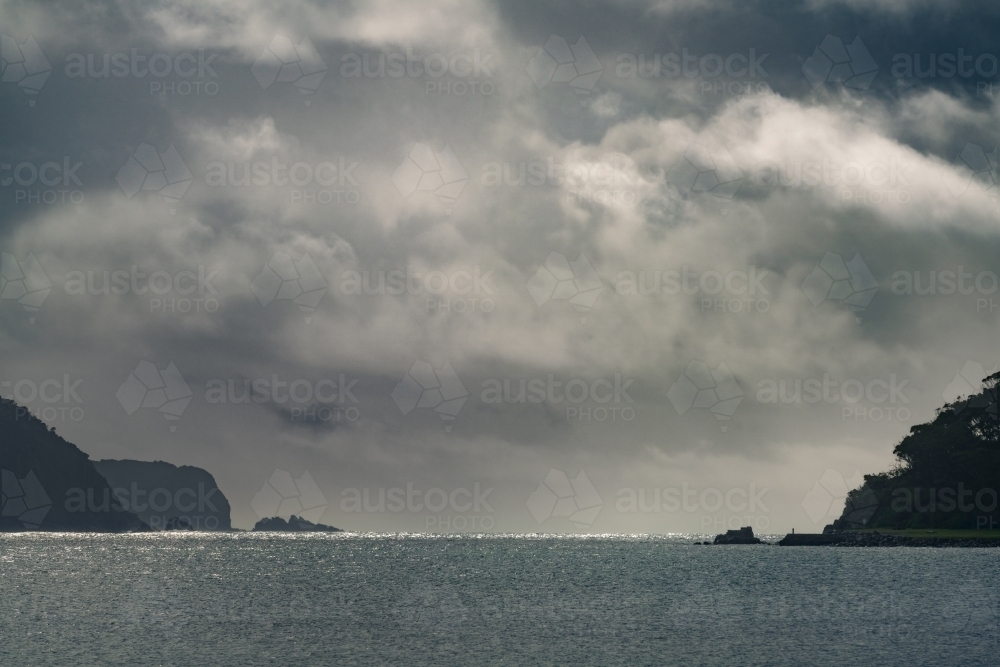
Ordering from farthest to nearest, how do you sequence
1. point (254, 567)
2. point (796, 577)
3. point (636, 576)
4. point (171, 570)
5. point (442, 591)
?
1. point (254, 567)
2. point (171, 570)
3. point (636, 576)
4. point (796, 577)
5. point (442, 591)

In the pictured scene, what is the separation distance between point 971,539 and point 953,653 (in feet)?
473

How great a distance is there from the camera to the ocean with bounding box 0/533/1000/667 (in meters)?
51.9

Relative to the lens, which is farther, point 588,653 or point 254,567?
point 254,567

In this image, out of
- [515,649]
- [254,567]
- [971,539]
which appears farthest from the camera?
[971,539]

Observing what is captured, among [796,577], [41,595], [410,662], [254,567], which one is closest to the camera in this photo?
[410,662]

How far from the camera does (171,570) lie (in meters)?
144

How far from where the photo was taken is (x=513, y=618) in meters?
71.0

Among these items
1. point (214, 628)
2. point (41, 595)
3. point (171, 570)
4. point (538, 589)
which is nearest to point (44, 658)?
point (214, 628)

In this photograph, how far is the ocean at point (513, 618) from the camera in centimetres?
5188

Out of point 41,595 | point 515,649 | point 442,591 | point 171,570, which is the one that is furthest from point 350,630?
point 171,570

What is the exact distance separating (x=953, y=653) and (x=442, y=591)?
58407 millimetres

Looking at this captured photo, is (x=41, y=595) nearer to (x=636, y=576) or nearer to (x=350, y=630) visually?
(x=350, y=630)

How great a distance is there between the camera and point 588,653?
52906 mm

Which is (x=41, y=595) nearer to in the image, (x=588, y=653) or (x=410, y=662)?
(x=410, y=662)
